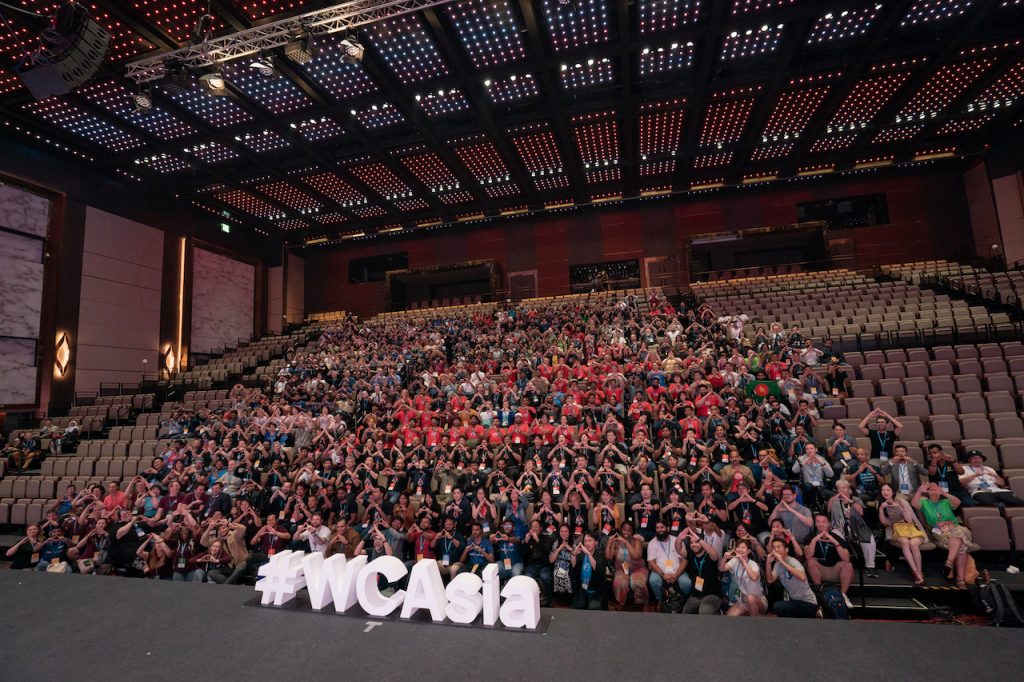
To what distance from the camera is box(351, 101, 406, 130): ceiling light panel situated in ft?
42.3

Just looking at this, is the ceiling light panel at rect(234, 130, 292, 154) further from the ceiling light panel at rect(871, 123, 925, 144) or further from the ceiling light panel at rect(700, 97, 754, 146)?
the ceiling light panel at rect(871, 123, 925, 144)

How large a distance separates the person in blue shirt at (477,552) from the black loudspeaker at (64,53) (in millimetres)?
7326

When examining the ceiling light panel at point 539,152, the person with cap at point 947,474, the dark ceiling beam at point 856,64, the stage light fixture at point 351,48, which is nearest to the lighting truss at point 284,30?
the stage light fixture at point 351,48

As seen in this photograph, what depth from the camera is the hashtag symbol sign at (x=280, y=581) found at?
431cm

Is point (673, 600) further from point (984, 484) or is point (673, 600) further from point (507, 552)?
point (984, 484)

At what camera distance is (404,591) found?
13.8ft

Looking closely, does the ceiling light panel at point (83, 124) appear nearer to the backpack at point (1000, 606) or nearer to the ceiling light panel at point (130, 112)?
the ceiling light panel at point (130, 112)

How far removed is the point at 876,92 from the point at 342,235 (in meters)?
18.8

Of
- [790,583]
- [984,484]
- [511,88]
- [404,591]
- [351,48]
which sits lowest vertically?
[790,583]

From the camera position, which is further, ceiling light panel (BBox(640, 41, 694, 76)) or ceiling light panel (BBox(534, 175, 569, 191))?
ceiling light panel (BBox(534, 175, 569, 191))

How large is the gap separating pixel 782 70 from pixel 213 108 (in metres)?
13.6

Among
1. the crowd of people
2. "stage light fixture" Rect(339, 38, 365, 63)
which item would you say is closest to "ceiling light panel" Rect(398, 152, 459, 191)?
"stage light fixture" Rect(339, 38, 365, 63)

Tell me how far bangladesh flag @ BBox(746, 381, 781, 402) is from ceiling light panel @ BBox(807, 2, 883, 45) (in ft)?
25.2

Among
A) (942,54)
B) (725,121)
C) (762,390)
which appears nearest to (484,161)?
(725,121)
